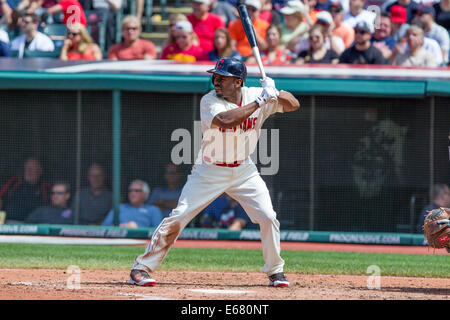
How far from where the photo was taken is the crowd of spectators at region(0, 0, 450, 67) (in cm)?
1132

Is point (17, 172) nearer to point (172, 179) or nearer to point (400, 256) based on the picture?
point (172, 179)

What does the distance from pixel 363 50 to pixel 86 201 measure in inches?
170

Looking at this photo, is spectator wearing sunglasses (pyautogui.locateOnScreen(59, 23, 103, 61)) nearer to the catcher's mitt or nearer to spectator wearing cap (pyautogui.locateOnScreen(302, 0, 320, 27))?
spectator wearing cap (pyautogui.locateOnScreen(302, 0, 320, 27))

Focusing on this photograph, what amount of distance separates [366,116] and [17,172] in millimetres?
4647

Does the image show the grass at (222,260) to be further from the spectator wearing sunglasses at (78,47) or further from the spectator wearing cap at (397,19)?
the spectator wearing cap at (397,19)

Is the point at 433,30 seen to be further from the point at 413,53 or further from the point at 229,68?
the point at 229,68

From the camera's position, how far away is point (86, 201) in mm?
10656

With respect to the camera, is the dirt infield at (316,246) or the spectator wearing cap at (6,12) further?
the spectator wearing cap at (6,12)

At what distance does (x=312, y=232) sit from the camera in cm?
1057

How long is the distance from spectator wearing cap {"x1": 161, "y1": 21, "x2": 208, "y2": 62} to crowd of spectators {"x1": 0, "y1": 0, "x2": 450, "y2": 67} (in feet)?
0.05

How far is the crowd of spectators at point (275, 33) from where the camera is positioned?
11320 millimetres

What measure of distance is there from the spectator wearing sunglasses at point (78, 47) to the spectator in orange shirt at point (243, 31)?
206cm

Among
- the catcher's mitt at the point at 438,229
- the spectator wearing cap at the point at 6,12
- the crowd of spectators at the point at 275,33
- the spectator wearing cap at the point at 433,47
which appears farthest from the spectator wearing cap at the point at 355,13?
the catcher's mitt at the point at 438,229

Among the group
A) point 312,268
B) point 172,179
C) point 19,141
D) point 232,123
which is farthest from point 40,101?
point 232,123
